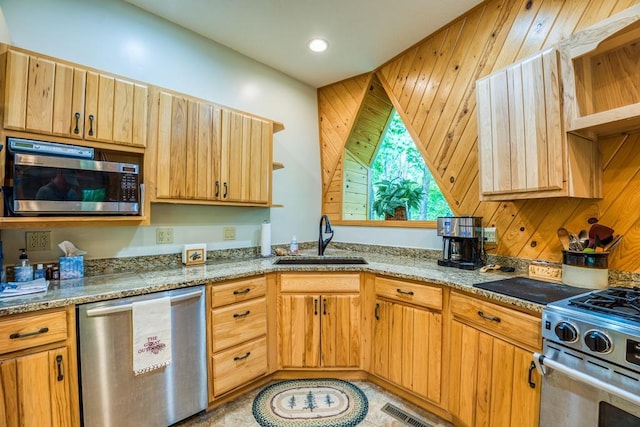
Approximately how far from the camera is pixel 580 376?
1132 mm

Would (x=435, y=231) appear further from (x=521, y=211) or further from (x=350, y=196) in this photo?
(x=350, y=196)

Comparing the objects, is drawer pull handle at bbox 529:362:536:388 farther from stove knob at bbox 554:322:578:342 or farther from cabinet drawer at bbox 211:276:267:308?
cabinet drawer at bbox 211:276:267:308

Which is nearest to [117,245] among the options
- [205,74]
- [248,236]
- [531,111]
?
[248,236]

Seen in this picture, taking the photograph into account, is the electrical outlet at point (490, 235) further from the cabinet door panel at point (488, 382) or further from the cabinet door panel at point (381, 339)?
the cabinet door panel at point (381, 339)

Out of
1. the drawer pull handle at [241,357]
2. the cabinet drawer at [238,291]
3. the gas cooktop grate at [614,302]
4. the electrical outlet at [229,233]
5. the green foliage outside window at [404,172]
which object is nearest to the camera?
the gas cooktop grate at [614,302]

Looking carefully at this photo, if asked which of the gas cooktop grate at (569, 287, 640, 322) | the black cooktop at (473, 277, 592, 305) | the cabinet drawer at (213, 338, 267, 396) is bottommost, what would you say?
the cabinet drawer at (213, 338, 267, 396)

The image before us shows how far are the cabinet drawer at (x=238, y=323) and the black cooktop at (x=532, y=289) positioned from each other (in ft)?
4.70

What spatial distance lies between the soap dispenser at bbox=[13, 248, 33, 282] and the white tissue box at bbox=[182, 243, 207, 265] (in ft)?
2.74

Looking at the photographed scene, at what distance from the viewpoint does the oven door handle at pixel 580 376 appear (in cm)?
101

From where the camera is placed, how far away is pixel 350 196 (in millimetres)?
3299

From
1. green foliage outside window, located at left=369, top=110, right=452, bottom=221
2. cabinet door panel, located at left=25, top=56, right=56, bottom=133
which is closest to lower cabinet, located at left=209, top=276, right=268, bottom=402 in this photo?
cabinet door panel, located at left=25, top=56, right=56, bottom=133

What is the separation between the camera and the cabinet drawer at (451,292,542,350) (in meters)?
1.33

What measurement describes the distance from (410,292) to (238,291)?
3.81ft

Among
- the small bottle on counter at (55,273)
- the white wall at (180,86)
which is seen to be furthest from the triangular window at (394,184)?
the small bottle on counter at (55,273)
